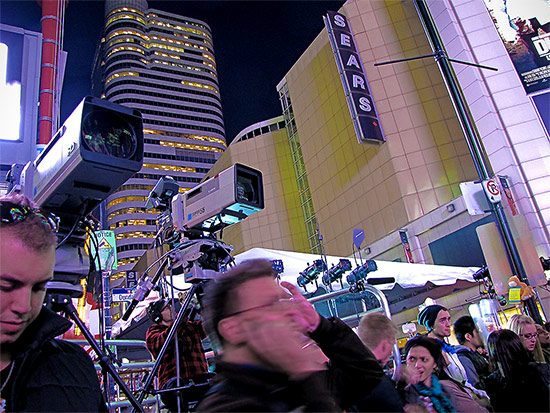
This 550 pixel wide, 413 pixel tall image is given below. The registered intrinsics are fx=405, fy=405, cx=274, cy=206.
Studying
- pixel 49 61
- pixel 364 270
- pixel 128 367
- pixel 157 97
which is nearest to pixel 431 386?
pixel 128 367

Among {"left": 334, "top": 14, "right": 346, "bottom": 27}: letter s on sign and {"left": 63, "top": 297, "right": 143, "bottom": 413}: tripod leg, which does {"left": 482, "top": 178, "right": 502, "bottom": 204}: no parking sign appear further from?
{"left": 334, "top": 14, "right": 346, "bottom": 27}: letter s on sign

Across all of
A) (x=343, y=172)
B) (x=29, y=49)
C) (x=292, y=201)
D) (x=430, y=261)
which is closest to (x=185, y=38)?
(x=292, y=201)

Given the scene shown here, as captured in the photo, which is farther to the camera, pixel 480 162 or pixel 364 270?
pixel 364 270

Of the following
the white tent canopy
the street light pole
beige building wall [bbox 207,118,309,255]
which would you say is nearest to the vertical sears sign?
the white tent canopy

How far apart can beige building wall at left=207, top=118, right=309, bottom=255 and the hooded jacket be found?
86.5 ft

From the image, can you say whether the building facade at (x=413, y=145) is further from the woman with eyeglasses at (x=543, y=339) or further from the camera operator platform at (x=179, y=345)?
the camera operator platform at (x=179, y=345)

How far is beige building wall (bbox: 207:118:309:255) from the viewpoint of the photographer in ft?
92.0

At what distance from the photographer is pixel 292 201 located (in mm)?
28797

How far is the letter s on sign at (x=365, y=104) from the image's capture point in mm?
18484

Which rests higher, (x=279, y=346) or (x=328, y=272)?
(x=328, y=272)

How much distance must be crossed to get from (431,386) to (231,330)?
1689 mm

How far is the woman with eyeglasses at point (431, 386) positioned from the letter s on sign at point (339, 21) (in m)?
19.9

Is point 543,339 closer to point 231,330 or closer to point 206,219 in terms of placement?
point 206,219

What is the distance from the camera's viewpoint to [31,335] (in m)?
1.02
